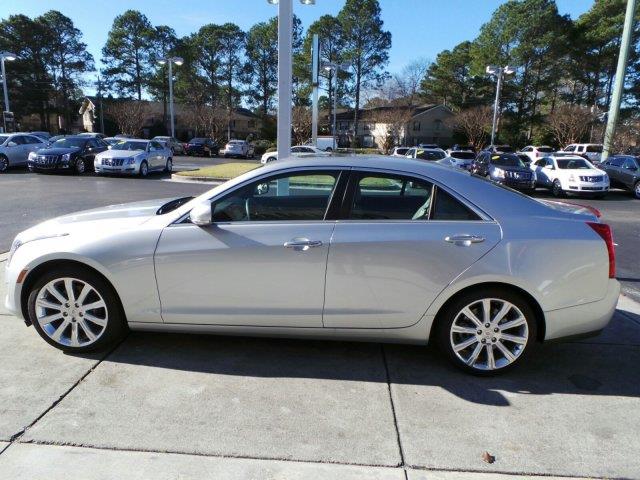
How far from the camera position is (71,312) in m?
3.76

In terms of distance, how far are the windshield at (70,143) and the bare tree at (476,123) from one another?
41.9 m

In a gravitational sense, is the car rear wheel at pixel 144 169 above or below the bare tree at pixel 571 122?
below

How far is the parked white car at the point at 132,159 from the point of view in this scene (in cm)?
1902

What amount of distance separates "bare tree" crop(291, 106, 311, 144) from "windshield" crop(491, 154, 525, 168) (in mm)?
32569

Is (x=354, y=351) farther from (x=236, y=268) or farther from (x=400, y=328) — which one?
(x=236, y=268)

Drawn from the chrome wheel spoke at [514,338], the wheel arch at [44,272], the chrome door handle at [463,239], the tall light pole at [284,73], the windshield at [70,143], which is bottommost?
the chrome wheel spoke at [514,338]

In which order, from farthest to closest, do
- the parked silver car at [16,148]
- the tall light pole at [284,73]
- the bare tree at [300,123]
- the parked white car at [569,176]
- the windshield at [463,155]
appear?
1. the bare tree at [300,123]
2. the windshield at [463,155]
3. the parked silver car at [16,148]
4. the parked white car at [569,176]
5. the tall light pole at [284,73]

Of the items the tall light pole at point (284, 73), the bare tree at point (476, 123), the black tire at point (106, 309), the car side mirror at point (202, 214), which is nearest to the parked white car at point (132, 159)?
the tall light pole at point (284, 73)

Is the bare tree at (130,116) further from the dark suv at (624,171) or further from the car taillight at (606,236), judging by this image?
the car taillight at (606,236)

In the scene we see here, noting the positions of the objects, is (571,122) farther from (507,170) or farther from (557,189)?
(557,189)

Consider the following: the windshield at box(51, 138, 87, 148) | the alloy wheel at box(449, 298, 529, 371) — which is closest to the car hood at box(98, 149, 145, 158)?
the windshield at box(51, 138, 87, 148)

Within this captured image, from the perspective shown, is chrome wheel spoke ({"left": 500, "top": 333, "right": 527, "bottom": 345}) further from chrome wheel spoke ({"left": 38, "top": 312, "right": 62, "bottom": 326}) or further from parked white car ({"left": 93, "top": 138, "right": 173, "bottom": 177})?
parked white car ({"left": 93, "top": 138, "right": 173, "bottom": 177})

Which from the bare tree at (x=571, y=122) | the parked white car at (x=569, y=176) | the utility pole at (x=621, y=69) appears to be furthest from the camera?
the bare tree at (x=571, y=122)

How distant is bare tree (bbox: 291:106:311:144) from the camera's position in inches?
2029
